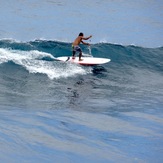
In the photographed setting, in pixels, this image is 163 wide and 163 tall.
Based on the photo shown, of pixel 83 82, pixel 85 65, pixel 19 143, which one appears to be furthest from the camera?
pixel 85 65

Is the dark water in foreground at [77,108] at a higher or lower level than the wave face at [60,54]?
lower

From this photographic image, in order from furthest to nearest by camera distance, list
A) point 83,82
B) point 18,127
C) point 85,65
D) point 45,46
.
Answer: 1. point 45,46
2. point 85,65
3. point 83,82
4. point 18,127

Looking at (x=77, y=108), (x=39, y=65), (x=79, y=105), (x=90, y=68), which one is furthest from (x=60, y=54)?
(x=77, y=108)

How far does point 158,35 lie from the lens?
36.5m

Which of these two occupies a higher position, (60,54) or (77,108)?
(60,54)

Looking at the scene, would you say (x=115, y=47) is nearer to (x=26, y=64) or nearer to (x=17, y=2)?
(x=26, y=64)

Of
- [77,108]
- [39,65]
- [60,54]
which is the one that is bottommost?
[77,108]

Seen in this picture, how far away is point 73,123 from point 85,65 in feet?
24.7

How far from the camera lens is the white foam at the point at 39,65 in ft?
66.2

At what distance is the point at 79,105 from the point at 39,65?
5687 millimetres

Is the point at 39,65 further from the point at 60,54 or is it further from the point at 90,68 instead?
the point at 60,54

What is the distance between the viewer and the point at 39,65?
2097 centimetres

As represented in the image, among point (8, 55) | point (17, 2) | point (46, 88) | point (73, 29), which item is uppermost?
point (17, 2)

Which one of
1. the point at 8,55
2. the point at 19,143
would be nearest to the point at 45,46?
the point at 8,55
